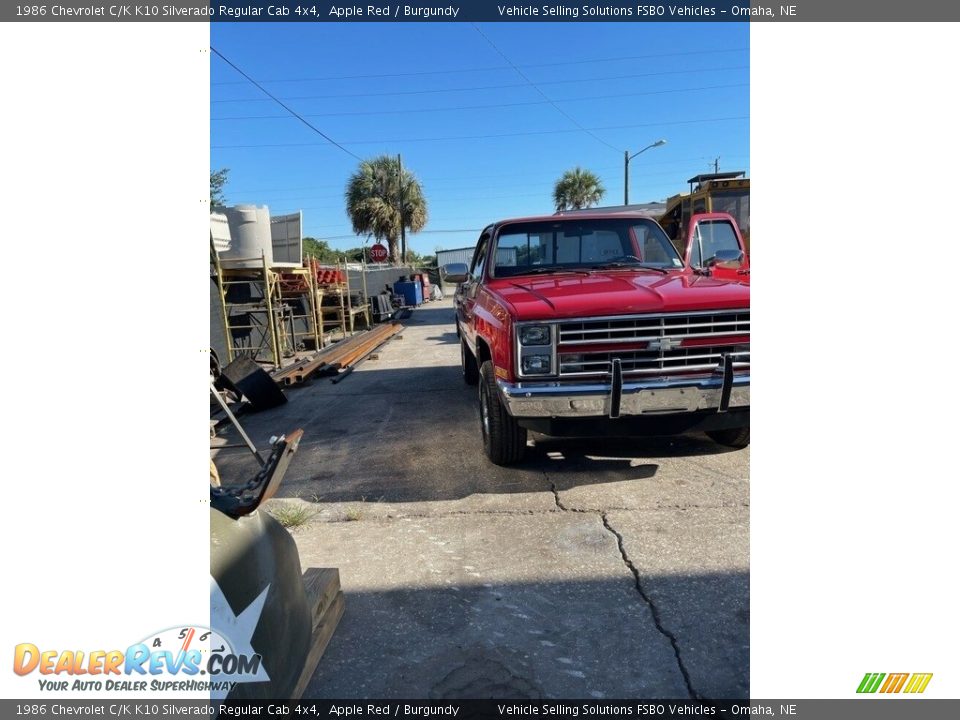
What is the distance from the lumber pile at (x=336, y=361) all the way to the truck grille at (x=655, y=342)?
531 cm

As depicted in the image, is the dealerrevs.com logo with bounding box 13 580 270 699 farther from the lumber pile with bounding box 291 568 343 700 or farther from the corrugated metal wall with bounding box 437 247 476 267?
the corrugated metal wall with bounding box 437 247 476 267

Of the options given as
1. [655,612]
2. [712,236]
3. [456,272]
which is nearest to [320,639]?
[655,612]

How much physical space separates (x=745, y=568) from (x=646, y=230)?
10.4ft

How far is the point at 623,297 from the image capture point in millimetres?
3492

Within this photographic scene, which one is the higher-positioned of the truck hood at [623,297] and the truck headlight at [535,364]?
the truck hood at [623,297]

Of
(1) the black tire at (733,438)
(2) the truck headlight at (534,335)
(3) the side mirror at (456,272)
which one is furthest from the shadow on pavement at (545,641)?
(3) the side mirror at (456,272)

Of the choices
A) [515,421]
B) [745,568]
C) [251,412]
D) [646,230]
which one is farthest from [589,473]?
[251,412]

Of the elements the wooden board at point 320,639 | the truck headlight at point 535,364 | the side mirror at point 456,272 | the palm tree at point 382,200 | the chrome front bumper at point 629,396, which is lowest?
the wooden board at point 320,639

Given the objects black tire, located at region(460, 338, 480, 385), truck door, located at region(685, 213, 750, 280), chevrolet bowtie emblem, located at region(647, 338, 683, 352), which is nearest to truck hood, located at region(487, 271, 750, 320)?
chevrolet bowtie emblem, located at region(647, 338, 683, 352)

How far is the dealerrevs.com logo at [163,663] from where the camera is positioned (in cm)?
Answer: 141
